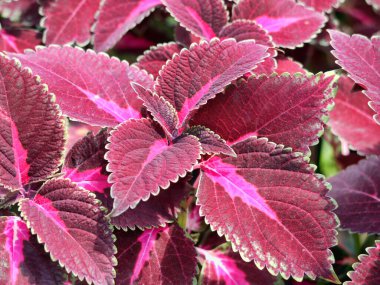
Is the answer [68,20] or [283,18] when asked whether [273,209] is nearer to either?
[283,18]

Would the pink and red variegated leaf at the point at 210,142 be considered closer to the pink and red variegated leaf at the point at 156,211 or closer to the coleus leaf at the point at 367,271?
the pink and red variegated leaf at the point at 156,211

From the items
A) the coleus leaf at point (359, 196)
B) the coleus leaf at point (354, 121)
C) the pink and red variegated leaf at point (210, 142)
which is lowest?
the coleus leaf at point (359, 196)

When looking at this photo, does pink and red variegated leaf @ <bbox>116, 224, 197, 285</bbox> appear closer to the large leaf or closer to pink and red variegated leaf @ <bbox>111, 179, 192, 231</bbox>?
pink and red variegated leaf @ <bbox>111, 179, 192, 231</bbox>

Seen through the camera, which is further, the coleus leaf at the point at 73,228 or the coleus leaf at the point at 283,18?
the coleus leaf at the point at 283,18

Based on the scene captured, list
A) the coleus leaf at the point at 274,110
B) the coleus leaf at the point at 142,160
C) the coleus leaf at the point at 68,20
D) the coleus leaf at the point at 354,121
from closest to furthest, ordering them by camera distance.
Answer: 1. the coleus leaf at the point at 142,160
2. the coleus leaf at the point at 274,110
3. the coleus leaf at the point at 354,121
4. the coleus leaf at the point at 68,20

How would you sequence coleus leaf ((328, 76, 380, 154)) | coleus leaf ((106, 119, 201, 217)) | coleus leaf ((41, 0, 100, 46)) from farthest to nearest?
coleus leaf ((41, 0, 100, 46)) → coleus leaf ((328, 76, 380, 154)) → coleus leaf ((106, 119, 201, 217))

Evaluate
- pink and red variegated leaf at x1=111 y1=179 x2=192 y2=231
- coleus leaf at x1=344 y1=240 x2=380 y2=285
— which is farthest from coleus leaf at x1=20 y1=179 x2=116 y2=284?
coleus leaf at x1=344 y1=240 x2=380 y2=285

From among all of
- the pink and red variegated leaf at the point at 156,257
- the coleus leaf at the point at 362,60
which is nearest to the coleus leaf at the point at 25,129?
the pink and red variegated leaf at the point at 156,257
